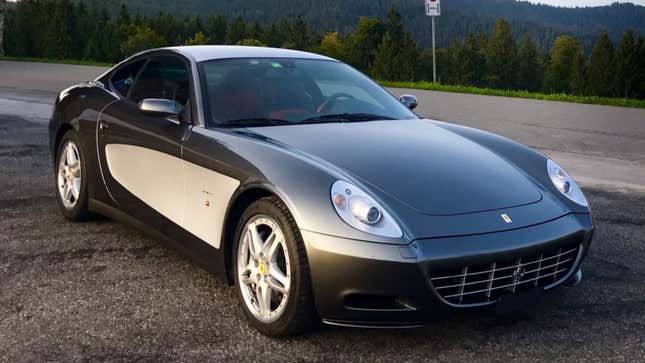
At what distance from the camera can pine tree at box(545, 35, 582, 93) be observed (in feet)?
384

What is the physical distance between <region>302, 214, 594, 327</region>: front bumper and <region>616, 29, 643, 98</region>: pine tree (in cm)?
9621

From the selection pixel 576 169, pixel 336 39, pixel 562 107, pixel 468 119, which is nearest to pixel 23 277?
pixel 576 169

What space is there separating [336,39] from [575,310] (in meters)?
119

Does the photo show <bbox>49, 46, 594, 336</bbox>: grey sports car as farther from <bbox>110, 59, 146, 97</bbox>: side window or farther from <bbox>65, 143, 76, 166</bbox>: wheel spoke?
<bbox>65, 143, 76, 166</bbox>: wheel spoke

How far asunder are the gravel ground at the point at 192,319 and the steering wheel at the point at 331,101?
1.22m

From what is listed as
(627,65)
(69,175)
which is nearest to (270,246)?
(69,175)

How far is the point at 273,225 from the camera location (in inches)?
135

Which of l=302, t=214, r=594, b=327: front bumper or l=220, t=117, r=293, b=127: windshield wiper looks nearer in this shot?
l=302, t=214, r=594, b=327: front bumper

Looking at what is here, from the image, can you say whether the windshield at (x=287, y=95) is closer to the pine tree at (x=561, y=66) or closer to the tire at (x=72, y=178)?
the tire at (x=72, y=178)

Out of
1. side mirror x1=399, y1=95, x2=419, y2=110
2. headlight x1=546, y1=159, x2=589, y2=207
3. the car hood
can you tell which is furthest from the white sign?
headlight x1=546, y1=159, x2=589, y2=207

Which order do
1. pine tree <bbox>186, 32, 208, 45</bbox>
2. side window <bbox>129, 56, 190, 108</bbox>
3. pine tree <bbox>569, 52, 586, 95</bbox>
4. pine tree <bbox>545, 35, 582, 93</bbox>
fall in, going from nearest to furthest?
side window <bbox>129, 56, 190, 108</bbox> → pine tree <bbox>569, 52, 586, 95</bbox> → pine tree <bbox>545, 35, 582, 93</bbox> → pine tree <bbox>186, 32, 208, 45</bbox>

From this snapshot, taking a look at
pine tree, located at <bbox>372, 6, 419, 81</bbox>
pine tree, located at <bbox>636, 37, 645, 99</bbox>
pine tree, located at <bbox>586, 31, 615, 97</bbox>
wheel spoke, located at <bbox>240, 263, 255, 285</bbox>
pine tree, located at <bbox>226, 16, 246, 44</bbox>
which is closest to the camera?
Result: wheel spoke, located at <bbox>240, 263, 255, 285</bbox>

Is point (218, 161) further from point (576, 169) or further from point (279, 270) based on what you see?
→ point (576, 169)

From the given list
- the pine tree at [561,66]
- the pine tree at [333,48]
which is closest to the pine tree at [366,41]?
the pine tree at [333,48]
